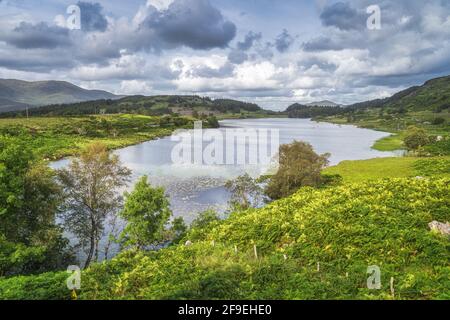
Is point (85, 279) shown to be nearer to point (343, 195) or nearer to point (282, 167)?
point (343, 195)

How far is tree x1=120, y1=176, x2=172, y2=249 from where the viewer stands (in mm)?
33969

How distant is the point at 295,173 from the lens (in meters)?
57.4

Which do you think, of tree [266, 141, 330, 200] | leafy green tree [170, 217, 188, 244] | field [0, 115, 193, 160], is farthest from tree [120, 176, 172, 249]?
field [0, 115, 193, 160]

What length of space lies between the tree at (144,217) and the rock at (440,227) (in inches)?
888

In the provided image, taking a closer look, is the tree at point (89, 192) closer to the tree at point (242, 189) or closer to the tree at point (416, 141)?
the tree at point (242, 189)

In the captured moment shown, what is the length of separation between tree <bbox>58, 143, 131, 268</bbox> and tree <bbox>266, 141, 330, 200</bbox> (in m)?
27.3

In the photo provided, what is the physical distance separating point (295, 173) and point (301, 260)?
34127 mm

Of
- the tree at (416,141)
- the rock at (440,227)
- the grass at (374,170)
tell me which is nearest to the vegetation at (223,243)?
the rock at (440,227)

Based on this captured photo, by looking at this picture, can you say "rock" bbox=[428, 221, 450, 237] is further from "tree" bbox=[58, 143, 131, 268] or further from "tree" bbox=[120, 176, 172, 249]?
"tree" bbox=[58, 143, 131, 268]

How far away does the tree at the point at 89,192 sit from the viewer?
37625 millimetres

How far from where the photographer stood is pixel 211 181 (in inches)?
2719

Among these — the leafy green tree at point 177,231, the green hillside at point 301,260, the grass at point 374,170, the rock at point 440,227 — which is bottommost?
the leafy green tree at point 177,231
